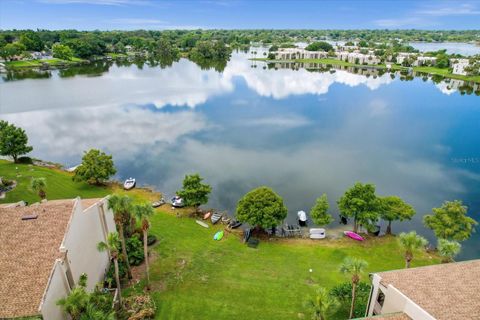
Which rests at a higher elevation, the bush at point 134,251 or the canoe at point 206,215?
the bush at point 134,251

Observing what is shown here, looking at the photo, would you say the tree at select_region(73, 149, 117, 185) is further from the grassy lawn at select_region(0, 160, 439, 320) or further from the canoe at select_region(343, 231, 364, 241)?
the canoe at select_region(343, 231, 364, 241)

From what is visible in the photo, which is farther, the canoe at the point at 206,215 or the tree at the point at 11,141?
the tree at the point at 11,141

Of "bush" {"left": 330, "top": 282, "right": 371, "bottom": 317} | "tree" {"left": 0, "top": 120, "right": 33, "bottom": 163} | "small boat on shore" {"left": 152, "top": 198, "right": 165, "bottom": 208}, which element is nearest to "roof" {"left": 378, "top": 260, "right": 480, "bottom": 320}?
"bush" {"left": 330, "top": 282, "right": 371, "bottom": 317}

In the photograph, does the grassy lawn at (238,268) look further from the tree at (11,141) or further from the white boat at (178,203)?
the tree at (11,141)

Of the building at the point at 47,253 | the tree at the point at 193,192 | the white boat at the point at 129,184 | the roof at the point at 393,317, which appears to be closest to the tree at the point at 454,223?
the roof at the point at 393,317

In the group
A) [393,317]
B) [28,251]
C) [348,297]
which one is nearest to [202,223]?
[348,297]

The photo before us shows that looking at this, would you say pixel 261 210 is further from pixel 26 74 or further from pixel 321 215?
pixel 26 74

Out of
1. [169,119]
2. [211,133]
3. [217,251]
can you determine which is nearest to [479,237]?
[217,251]

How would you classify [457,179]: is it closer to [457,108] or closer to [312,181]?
[312,181]
